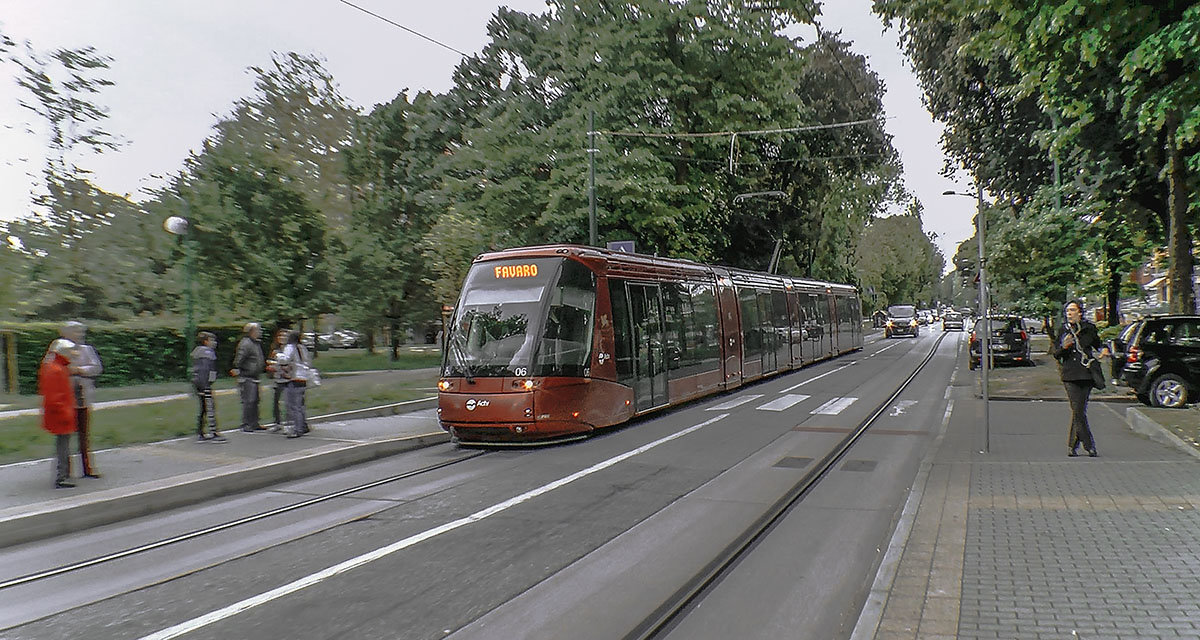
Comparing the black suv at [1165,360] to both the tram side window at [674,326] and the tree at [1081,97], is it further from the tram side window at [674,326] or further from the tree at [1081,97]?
the tram side window at [674,326]

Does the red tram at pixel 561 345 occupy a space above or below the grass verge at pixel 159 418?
above

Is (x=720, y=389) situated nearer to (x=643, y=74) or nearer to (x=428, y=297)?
(x=643, y=74)

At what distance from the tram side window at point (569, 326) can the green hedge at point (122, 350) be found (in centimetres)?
2054

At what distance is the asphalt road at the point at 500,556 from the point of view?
505 centimetres

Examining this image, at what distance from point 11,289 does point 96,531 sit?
20.1 meters

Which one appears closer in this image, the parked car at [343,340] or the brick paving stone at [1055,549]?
the brick paving stone at [1055,549]

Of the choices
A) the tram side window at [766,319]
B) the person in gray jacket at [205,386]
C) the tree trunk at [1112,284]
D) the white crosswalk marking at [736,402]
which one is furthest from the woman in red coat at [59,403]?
the tree trunk at [1112,284]

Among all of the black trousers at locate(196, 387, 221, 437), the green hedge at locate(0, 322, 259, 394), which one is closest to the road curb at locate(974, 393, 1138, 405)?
the black trousers at locate(196, 387, 221, 437)

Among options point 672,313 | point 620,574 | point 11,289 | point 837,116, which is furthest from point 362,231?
point 620,574

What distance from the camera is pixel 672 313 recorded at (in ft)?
50.6

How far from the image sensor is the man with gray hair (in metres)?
9.12

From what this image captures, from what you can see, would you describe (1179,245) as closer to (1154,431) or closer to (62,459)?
(1154,431)

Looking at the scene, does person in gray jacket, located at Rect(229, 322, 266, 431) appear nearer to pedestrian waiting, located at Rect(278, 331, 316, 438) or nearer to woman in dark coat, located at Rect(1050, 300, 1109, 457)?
pedestrian waiting, located at Rect(278, 331, 316, 438)

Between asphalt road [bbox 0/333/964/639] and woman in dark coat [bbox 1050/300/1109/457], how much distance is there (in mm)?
1953
